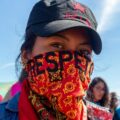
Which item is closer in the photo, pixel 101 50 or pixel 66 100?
pixel 66 100

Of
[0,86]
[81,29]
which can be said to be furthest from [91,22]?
[0,86]

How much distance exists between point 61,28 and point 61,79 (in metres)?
0.31

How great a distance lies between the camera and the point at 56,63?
2.48 metres

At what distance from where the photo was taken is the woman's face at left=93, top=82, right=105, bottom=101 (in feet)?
17.9

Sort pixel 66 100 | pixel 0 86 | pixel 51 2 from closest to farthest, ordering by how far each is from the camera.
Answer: pixel 66 100 → pixel 51 2 → pixel 0 86

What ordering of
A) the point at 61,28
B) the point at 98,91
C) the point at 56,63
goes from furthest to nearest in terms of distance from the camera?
the point at 98,91 < the point at 56,63 < the point at 61,28

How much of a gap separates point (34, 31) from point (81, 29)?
277 millimetres

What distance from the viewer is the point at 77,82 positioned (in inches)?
95.1

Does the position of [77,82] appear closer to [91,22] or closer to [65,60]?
[65,60]

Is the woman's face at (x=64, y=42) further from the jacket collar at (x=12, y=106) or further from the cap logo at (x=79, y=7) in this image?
the jacket collar at (x=12, y=106)

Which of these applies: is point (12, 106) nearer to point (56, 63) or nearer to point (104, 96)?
point (56, 63)

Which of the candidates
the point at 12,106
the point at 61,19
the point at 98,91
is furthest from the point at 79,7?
the point at 98,91

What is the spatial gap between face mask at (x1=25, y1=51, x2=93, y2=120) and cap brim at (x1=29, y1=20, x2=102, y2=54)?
0.10 metres

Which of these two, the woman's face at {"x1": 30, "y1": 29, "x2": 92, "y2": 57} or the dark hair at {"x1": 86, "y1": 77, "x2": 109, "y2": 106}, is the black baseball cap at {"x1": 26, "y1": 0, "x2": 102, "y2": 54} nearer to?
the woman's face at {"x1": 30, "y1": 29, "x2": 92, "y2": 57}
